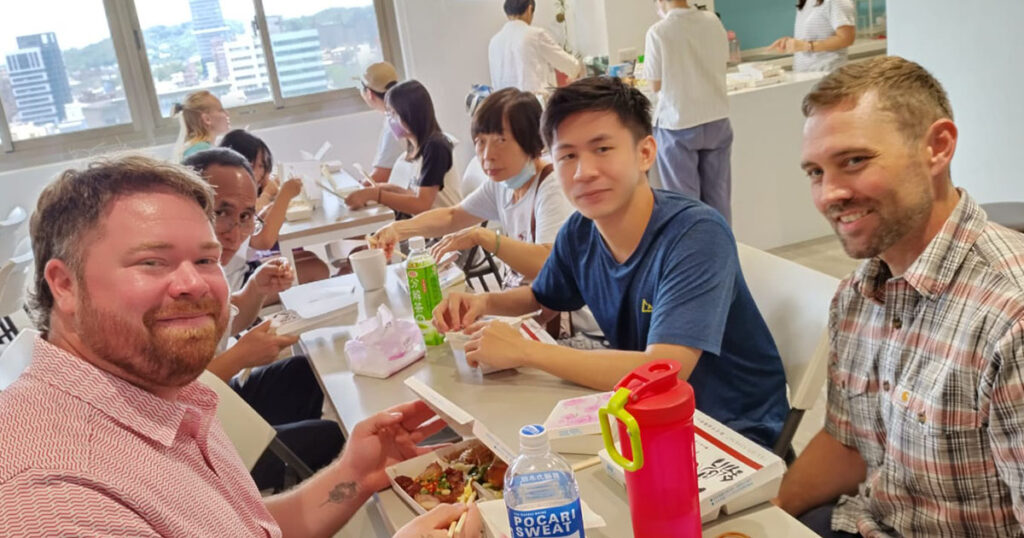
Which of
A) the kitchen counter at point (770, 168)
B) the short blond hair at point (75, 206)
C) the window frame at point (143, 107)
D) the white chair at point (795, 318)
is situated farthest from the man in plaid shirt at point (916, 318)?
the window frame at point (143, 107)

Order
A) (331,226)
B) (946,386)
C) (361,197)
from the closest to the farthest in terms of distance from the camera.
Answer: (946,386) < (331,226) < (361,197)

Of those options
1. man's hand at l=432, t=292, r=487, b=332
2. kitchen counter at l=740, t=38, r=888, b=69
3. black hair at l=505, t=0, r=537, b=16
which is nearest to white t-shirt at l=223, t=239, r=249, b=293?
man's hand at l=432, t=292, r=487, b=332

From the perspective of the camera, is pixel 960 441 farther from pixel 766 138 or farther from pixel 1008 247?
pixel 766 138

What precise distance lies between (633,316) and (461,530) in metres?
0.74

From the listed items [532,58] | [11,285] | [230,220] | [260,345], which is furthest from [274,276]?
[532,58]

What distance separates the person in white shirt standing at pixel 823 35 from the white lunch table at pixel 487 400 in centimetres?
351

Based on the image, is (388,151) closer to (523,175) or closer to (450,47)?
(450,47)

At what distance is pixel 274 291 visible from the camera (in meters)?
2.43

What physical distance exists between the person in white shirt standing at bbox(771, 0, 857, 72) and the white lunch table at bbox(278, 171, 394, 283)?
2.66 m

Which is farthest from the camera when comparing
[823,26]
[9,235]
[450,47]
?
[450,47]

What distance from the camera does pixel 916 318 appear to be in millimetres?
1189

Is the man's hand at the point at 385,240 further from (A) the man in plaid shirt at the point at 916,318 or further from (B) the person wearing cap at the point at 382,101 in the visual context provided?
(B) the person wearing cap at the point at 382,101

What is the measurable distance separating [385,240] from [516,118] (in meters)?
0.56

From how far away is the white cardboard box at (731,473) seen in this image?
101cm
